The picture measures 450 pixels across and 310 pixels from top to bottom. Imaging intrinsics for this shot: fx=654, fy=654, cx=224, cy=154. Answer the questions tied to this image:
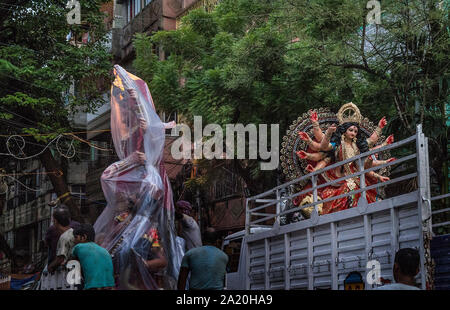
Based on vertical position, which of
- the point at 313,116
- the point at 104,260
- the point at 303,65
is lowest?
the point at 104,260

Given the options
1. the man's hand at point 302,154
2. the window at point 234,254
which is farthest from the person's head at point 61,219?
the man's hand at point 302,154

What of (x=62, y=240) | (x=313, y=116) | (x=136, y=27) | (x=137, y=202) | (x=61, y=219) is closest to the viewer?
(x=62, y=240)

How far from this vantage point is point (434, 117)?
12.3 metres

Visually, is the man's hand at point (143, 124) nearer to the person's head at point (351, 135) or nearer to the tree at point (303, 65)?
the person's head at point (351, 135)

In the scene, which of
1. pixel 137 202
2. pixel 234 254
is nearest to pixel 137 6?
pixel 234 254

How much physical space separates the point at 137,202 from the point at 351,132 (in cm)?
401

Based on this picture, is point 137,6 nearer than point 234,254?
No

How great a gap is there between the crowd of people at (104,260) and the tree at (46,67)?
1020 centimetres

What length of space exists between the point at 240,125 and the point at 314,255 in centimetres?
747

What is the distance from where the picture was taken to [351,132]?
10.2m

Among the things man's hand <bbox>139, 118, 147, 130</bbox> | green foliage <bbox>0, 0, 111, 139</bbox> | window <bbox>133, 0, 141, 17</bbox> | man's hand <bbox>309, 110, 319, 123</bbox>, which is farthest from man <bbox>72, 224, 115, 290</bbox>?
window <bbox>133, 0, 141, 17</bbox>

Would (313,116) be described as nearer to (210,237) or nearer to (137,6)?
(210,237)

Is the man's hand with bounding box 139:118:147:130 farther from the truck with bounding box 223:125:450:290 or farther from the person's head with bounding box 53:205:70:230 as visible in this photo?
the truck with bounding box 223:125:450:290
